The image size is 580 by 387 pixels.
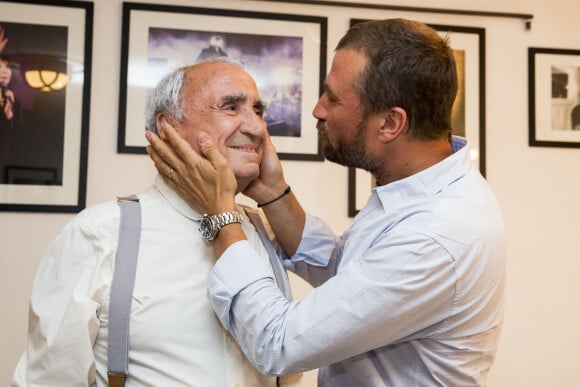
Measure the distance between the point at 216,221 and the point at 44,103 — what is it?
1.37m

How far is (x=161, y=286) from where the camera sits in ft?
4.62

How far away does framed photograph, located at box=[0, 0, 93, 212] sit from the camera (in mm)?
2375

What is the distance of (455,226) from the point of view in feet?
4.17

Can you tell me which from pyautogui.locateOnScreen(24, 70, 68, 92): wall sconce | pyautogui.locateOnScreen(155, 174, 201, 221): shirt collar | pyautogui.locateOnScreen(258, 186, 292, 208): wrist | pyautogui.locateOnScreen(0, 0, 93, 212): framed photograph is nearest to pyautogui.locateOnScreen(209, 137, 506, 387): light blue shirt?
pyautogui.locateOnScreen(155, 174, 201, 221): shirt collar

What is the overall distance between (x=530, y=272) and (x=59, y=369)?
2132mm

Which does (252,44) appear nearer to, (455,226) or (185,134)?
(185,134)

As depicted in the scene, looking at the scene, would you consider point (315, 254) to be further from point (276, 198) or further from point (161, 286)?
point (161, 286)

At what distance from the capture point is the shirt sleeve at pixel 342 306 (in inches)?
48.7

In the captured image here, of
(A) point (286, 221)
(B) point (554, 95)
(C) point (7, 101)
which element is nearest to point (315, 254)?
(A) point (286, 221)

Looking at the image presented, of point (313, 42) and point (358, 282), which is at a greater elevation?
point (313, 42)

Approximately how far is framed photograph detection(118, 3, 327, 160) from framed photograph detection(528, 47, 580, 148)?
3.30ft

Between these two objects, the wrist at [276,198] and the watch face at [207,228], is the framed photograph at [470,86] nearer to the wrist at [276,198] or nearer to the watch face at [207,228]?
the wrist at [276,198]

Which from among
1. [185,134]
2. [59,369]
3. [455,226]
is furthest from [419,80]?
[59,369]

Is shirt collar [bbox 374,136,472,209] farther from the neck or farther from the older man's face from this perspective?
the older man's face
